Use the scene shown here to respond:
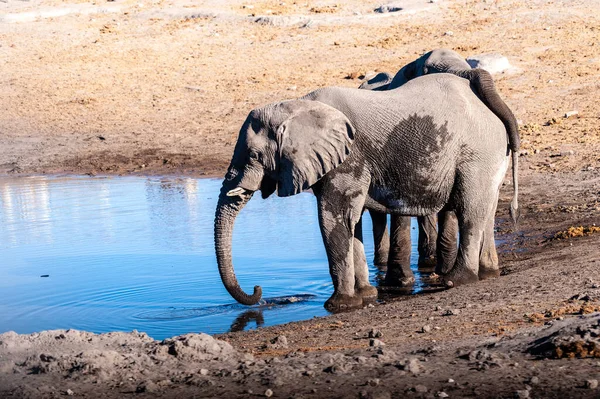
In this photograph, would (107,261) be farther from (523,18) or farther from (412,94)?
(523,18)

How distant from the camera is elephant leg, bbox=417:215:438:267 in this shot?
33.1 ft

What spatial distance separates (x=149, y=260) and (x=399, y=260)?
2.75 metres

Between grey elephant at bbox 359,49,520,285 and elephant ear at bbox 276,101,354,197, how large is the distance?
1.23 metres

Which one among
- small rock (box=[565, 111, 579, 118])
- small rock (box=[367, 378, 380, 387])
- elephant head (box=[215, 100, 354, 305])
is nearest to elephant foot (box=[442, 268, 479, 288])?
elephant head (box=[215, 100, 354, 305])

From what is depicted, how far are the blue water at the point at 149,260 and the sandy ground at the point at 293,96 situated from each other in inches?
40.2

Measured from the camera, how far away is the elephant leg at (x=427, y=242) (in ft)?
33.1

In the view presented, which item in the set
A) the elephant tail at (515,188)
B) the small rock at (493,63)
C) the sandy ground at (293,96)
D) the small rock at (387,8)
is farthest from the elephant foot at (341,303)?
the small rock at (387,8)

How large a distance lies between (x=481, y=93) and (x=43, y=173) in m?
10.7

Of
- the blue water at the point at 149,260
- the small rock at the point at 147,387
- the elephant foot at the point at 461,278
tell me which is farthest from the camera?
the elephant foot at the point at 461,278

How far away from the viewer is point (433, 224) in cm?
1021

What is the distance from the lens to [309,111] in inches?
307

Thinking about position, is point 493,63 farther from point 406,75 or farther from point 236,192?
point 236,192

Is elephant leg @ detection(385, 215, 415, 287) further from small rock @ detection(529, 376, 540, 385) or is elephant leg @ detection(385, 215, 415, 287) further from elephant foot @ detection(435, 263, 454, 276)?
small rock @ detection(529, 376, 540, 385)

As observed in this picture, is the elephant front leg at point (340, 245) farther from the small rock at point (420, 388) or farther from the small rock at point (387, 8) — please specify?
the small rock at point (387, 8)
